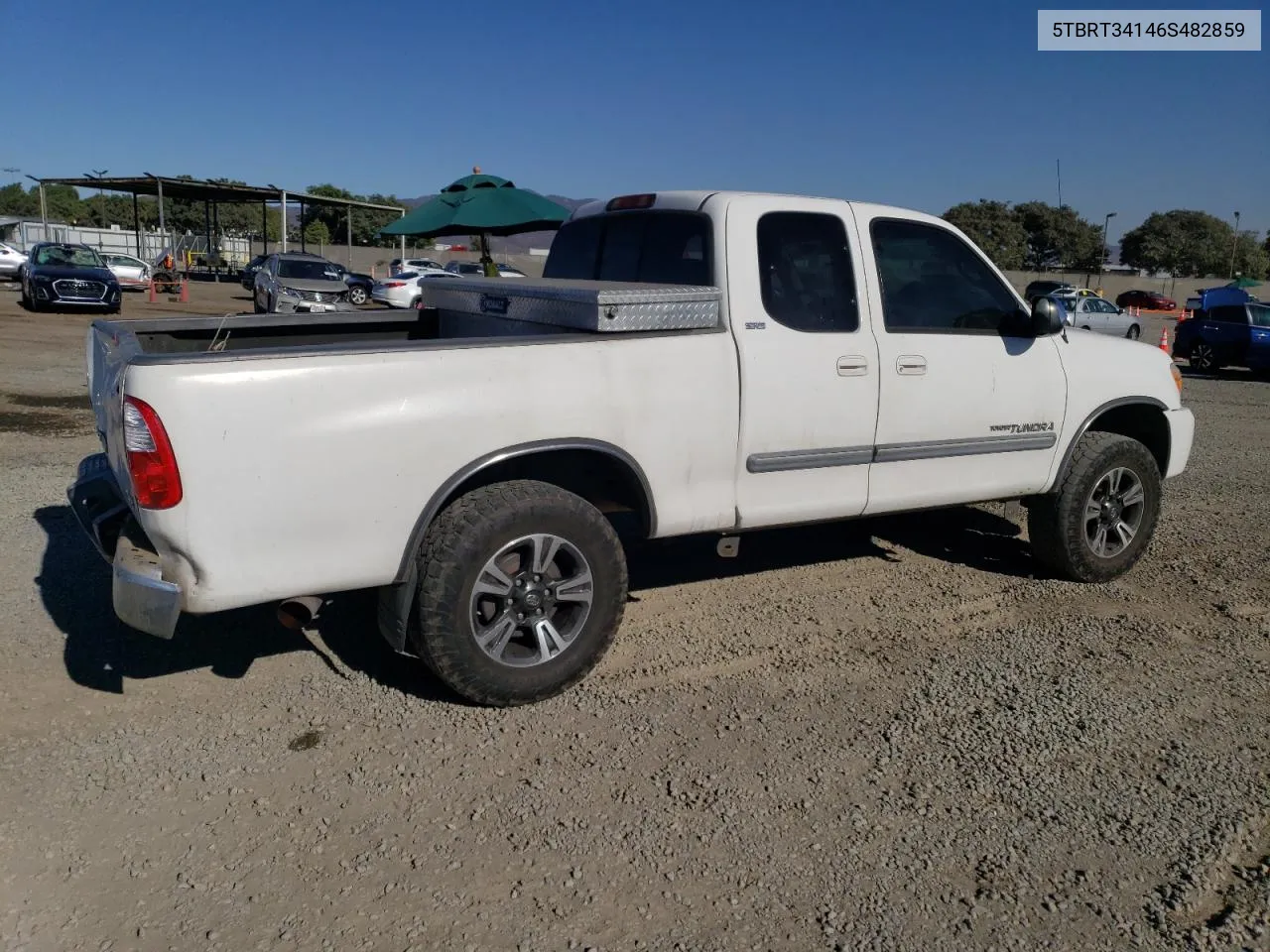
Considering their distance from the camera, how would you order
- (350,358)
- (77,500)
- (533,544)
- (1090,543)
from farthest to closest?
(1090,543) < (77,500) < (533,544) < (350,358)

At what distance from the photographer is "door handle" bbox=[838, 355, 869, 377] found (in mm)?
4555

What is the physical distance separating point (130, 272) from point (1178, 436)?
32289 millimetres

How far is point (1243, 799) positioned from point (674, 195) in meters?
3.31

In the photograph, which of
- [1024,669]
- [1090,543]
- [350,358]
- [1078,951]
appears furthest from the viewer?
[1090,543]

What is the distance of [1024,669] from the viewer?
451 centimetres

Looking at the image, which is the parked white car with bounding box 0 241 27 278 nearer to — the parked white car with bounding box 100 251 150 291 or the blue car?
the parked white car with bounding box 100 251 150 291

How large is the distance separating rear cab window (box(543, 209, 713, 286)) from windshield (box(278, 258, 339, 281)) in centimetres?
2017

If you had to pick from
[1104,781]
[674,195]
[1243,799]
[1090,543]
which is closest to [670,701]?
[1104,781]

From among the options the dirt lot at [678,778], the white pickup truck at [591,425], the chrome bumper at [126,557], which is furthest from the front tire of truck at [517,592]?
the chrome bumper at [126,557]

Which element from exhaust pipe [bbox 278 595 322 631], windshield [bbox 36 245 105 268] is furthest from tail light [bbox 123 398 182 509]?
windshield [bbox 36 245 105 268]

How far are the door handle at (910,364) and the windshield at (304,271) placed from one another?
21768mm

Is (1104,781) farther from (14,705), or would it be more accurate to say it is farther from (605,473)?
(14,705)

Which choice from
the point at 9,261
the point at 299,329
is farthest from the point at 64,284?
the point at 299,329

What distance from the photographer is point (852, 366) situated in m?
4.59
